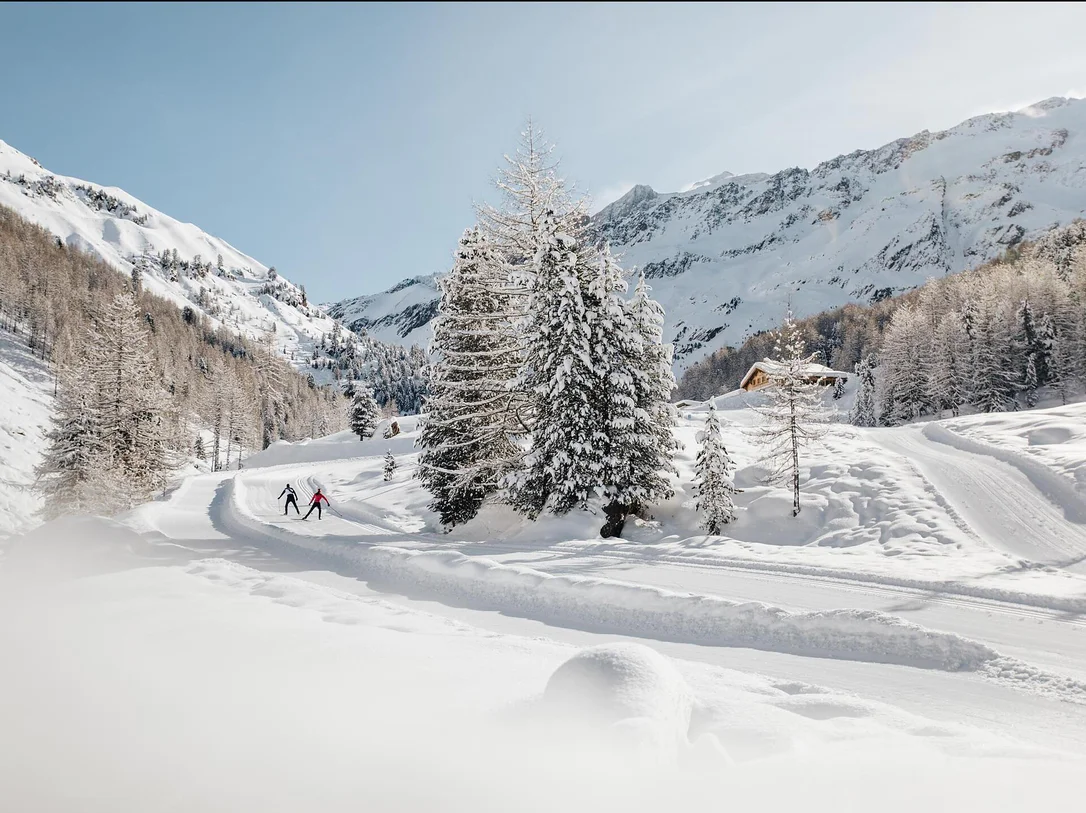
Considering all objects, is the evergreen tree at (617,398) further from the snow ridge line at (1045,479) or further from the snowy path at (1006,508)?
the snow ridge line at (1045,479)

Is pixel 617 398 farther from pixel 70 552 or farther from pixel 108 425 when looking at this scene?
pixel 108 425

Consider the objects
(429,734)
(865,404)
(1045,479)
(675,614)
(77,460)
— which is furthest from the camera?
(865,404)

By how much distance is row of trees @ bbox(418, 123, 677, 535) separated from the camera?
18094 mm

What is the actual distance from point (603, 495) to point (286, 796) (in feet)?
49.6

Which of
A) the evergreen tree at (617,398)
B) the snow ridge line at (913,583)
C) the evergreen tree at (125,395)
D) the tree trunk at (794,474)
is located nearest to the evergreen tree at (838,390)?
the tree trunk at (794,474)

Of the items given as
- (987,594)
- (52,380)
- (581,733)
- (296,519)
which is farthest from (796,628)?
(52,380)

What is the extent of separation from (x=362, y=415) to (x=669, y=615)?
226 feet

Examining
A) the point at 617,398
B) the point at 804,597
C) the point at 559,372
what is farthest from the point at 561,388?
the point at 804,597

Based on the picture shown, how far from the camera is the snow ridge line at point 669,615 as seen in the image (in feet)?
23.1

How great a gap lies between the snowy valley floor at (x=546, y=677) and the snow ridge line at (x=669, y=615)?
41mm

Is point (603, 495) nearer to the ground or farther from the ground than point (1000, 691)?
farther from the ground

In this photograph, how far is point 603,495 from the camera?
17.9 m

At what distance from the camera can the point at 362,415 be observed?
72.9 m

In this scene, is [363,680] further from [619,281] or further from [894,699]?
[619,281]
